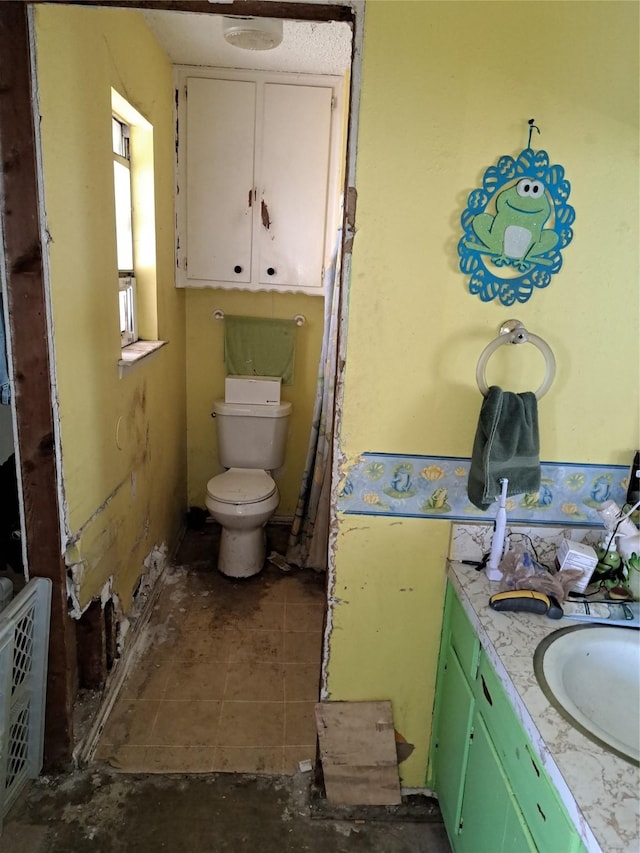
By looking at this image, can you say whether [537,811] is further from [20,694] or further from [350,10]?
[350,10]

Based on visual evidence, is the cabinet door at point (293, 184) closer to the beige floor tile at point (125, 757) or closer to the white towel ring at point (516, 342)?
the white towel ring at point (516, 342)

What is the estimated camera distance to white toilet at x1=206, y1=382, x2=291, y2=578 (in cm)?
286

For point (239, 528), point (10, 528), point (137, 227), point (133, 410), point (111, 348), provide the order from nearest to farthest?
point (10, 528) → point (111, 348) → point (133, 410) → point (137, 227) → point (239, 528)

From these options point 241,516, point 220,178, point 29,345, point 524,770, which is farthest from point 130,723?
point 220,178

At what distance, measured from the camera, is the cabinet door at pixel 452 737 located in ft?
4.80

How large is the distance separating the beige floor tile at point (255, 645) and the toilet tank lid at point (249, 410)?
3.65 ft

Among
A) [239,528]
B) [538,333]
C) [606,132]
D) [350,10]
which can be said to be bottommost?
[239,528]

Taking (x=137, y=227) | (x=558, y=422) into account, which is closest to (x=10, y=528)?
(x=137, y=227)

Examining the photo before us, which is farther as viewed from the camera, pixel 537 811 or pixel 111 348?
pixel 111 348

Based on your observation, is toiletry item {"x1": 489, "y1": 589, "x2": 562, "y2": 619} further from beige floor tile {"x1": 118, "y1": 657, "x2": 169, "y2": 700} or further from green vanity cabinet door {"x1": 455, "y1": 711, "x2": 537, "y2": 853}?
beige floor tile {"x1": 118, "y1": 657, "x2": 169, "y2": 700}

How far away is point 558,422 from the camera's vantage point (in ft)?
5.01

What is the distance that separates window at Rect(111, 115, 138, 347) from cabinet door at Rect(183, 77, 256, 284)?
1.69 feet

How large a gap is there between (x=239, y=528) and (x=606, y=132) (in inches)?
86.6

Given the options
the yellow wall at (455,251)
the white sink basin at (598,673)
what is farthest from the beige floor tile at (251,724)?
the white sink basin at (598,673)
